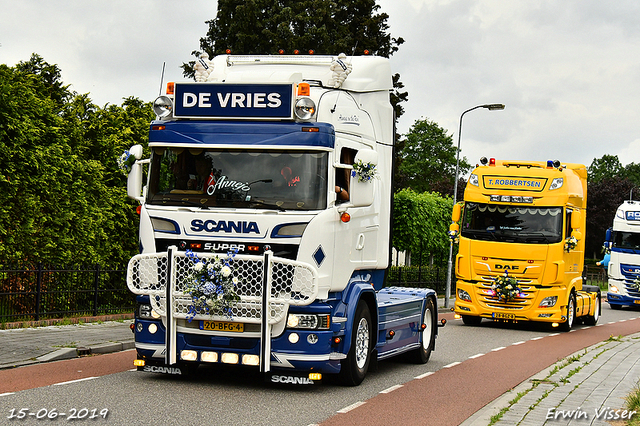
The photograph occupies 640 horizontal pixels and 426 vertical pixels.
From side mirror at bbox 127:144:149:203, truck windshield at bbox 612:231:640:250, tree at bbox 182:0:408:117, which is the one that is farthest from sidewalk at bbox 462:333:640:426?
tree at bbox 182:0:408:117

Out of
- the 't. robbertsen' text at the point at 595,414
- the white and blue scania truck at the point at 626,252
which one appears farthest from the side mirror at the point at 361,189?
the white and blue scania truck at the point at 626,252

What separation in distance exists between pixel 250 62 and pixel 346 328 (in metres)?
4.42

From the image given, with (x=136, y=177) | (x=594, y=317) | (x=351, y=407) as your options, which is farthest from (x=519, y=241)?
(x=136, y=177)

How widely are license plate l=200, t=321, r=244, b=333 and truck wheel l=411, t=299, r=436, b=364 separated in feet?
15.4

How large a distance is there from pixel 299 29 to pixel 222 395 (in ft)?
107

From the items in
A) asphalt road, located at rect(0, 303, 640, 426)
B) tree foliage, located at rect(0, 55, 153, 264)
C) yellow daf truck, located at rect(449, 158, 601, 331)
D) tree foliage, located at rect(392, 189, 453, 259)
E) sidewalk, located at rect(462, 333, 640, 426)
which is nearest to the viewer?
asphalt road, located at rect(0, 303, 640, 426)

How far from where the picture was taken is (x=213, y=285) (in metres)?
9.34

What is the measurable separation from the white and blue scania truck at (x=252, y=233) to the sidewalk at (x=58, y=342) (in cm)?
234

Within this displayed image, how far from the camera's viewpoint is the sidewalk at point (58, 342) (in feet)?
38.1

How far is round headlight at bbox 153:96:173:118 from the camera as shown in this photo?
10.3 meters

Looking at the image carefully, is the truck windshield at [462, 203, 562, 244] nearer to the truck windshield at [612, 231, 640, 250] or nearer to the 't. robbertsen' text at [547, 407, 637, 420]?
the 't. robbertsen' text at [547, 407, 637, 420]

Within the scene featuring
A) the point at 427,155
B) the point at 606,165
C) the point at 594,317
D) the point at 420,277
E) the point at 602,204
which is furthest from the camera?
the point at 606,165

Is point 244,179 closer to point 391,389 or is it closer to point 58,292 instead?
point 391,389

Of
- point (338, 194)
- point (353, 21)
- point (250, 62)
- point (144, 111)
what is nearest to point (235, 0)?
point (353, 21)
